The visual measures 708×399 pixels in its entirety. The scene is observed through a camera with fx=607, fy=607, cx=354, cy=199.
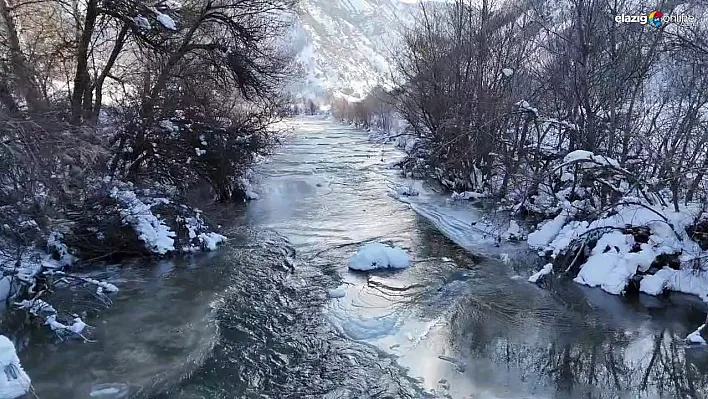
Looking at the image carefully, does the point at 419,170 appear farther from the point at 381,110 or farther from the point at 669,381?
the point at 381,110

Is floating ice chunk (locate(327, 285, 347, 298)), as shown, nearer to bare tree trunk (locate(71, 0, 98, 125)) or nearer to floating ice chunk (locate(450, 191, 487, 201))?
bare tree trunk (locate(71, 0, 98, 125))

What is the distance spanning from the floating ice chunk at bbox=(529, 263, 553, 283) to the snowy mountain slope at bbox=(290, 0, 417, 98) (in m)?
77.7

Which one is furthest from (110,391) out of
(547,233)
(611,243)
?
(547,233)

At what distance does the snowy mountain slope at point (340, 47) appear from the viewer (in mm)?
108312

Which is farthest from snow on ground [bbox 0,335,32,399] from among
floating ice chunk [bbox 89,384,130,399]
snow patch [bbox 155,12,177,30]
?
snow patch [bbox 155,12,177,30]

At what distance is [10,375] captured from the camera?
5887 millimetres

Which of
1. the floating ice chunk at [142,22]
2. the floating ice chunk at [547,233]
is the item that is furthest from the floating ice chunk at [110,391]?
the floating ice chunk at [547,233]

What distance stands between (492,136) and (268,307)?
8.53m

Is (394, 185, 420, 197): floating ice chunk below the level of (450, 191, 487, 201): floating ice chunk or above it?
below

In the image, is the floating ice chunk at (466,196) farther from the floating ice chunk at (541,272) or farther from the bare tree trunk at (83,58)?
the bare tree trunk at (83,58)

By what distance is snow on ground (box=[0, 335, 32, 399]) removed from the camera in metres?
5.77

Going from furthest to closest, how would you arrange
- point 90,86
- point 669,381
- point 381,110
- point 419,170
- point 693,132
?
point 381,110 → point 419,170 → point 90,86 → point 693,132 → point 669,381

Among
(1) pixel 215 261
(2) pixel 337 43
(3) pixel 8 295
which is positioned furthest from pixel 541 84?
(2) pixel 337 43

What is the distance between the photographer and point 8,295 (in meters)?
8.63
